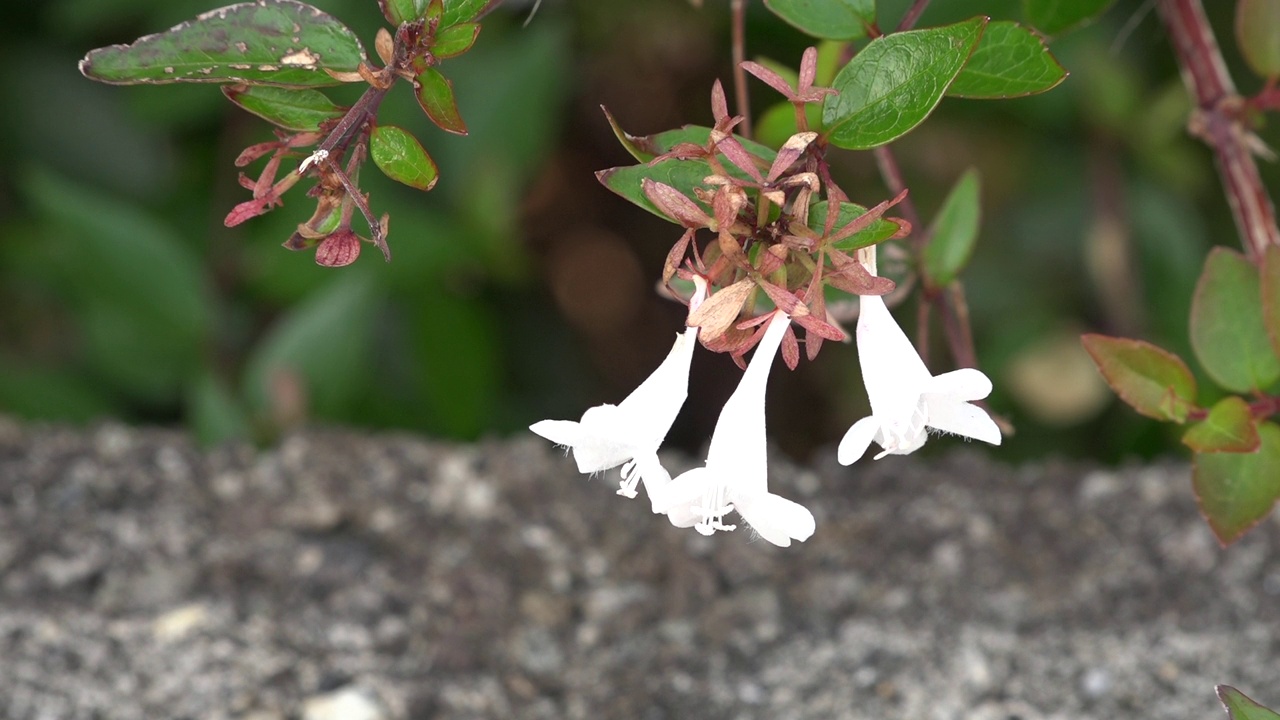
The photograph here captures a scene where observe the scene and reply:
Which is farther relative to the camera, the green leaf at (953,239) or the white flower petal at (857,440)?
the green leaf at (953,239)

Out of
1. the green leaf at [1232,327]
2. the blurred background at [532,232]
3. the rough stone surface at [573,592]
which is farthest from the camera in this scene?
the blurred background at [532,232]

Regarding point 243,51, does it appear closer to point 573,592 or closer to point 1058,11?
point 1058,11

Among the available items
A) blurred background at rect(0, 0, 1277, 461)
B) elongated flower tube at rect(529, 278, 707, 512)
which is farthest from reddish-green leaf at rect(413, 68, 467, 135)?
blurred background at rect(0, 0, 1277, 461)

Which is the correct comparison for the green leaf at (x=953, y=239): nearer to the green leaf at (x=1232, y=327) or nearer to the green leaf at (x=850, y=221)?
the green leaf at (x=1232, y=327)

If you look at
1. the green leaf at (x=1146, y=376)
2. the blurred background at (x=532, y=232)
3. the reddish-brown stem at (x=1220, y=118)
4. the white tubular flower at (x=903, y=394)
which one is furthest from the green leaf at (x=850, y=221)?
the blurred background at (x=532, y=232)

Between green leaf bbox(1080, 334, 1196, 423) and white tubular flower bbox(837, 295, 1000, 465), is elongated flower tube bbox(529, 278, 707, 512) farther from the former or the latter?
green leaf bbox(1080, 334, 1196, 423)

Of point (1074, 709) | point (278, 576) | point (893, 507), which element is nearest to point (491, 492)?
point (278, 576)

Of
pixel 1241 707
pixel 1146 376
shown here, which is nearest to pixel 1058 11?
pixel 1146 376

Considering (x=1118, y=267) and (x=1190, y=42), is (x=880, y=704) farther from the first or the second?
(x=1118, y=267)
